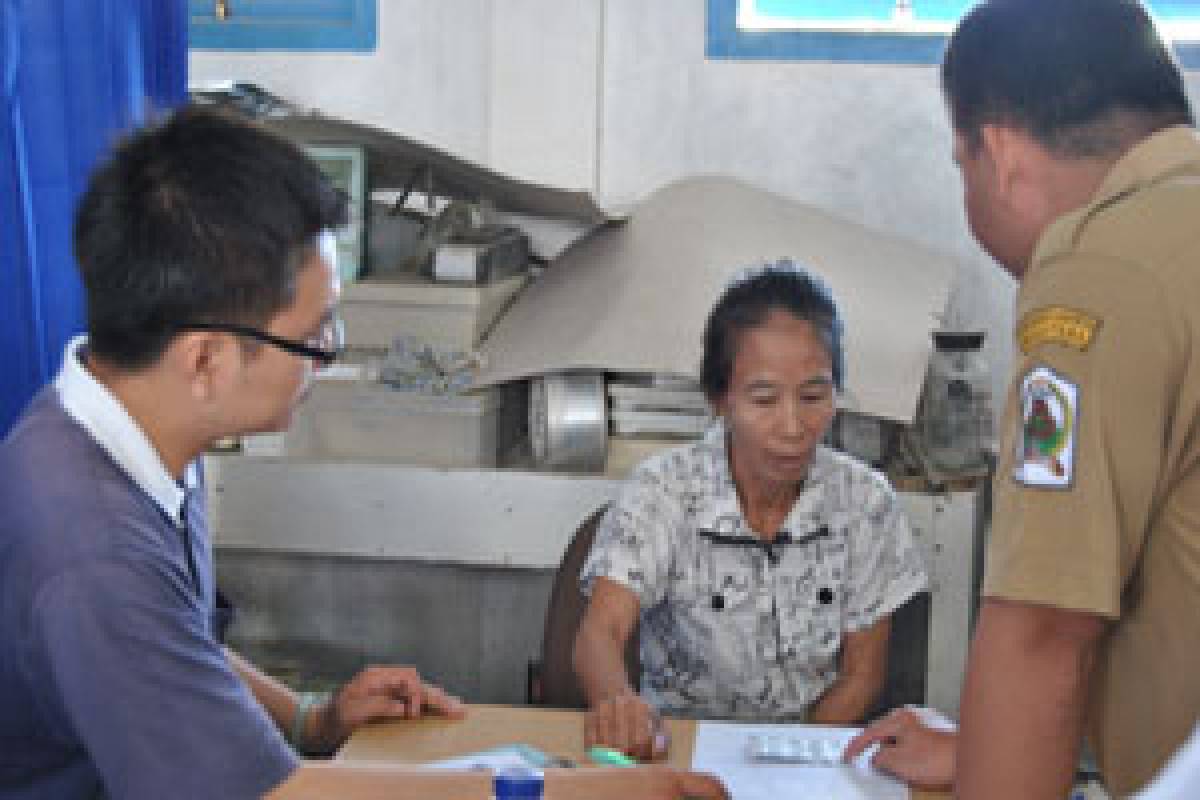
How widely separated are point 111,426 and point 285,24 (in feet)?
8.64

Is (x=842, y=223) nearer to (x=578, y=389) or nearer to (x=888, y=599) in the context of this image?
(x=578, y=389)

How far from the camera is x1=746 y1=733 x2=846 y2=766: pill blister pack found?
1.99m

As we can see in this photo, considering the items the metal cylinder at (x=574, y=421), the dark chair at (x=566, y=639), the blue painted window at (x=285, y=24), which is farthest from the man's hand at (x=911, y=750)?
the blue painted window at (x=285, y=24)

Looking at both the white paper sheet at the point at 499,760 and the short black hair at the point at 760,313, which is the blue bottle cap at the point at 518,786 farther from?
the short black hair at the point at 760,313

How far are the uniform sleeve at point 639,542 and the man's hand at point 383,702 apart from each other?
43 cm

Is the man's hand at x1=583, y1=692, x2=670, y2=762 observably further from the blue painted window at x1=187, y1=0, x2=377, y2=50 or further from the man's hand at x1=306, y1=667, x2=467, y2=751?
the blue painted window at x1=187, y1=0, x2=377, y2=50

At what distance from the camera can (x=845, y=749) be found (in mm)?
2029

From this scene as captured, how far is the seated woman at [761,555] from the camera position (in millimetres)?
2514

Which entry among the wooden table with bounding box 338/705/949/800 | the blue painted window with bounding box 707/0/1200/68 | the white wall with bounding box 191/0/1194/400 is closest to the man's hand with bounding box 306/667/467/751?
the wooden table with bounding box 338/705/949/800

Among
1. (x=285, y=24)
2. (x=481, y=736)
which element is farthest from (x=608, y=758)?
(x=285, y=24)

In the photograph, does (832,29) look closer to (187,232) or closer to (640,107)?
(640,107)

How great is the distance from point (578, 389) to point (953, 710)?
39.0 inches

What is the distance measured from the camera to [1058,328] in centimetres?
132

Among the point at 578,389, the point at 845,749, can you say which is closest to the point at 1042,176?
the point at 845,749
